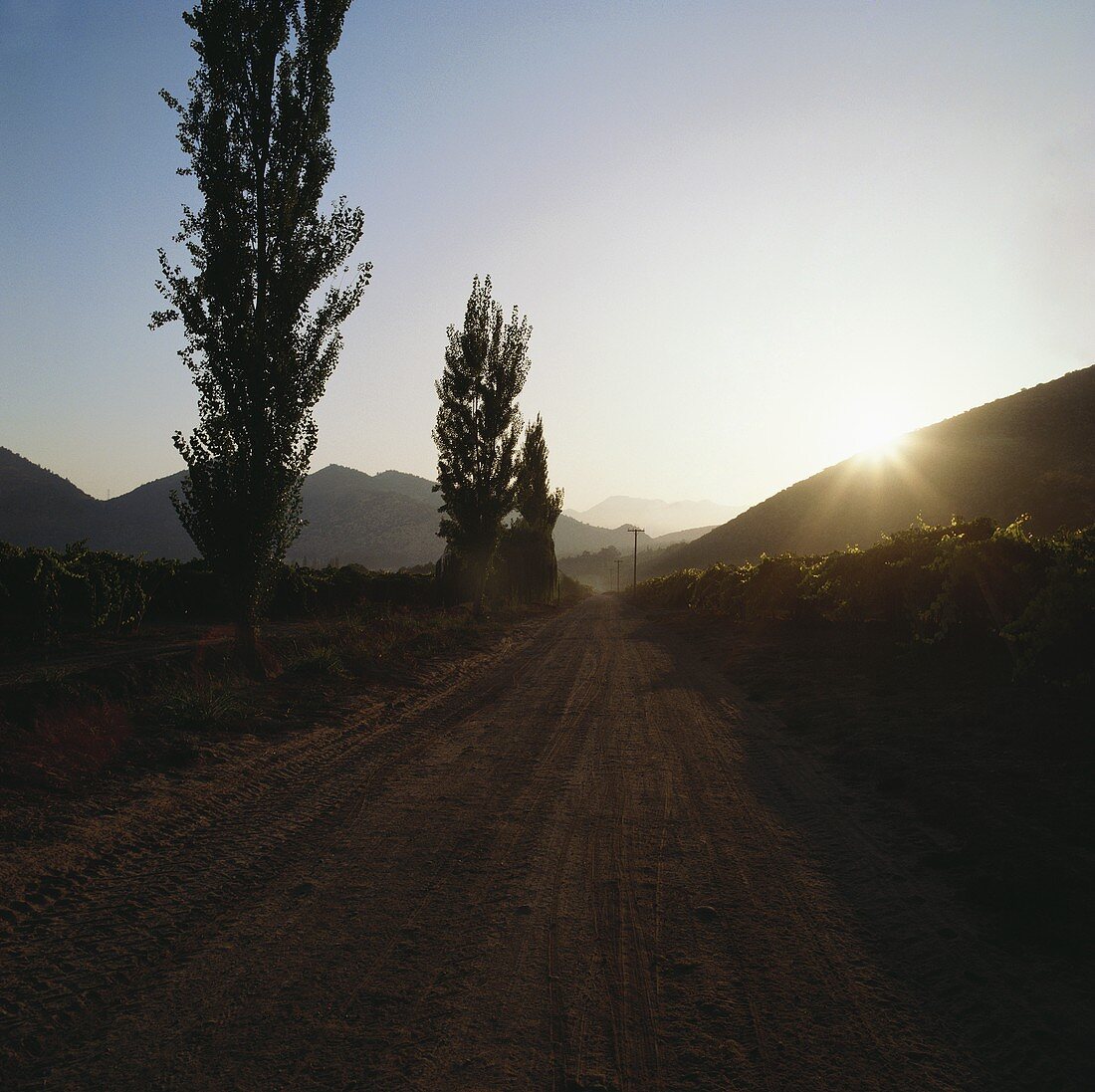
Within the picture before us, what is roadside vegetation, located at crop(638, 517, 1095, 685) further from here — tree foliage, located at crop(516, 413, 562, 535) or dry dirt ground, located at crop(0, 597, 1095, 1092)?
tree foliage, located at crop(516, 413, 562, 535)

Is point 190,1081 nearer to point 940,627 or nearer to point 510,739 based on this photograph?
point 510,739

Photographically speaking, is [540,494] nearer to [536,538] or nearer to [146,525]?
[536,538]

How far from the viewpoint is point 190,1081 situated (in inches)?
89.3

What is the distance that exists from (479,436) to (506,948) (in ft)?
81.9

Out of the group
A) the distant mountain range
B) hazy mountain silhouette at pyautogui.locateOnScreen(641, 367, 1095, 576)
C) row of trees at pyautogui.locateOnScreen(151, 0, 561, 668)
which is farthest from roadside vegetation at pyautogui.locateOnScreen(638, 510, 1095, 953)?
the distant mountain range

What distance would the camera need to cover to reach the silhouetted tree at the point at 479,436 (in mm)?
26609

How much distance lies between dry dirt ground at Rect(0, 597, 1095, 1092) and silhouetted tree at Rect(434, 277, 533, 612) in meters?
20.8

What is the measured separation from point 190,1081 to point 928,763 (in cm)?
631

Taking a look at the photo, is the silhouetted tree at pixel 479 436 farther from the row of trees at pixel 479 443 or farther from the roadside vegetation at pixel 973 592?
the roadside vegetation at pixel 973 592

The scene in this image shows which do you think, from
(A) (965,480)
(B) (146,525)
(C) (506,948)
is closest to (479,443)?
(C) (506,948)

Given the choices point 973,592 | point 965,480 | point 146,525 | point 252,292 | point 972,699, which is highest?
point 146,525

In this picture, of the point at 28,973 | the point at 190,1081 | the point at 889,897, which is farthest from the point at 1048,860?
the point at 28,973

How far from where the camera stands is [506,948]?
10.4 ft

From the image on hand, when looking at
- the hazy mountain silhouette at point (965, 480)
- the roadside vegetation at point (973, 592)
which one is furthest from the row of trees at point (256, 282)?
the hazy mountain silhouette at point (965, 480)
